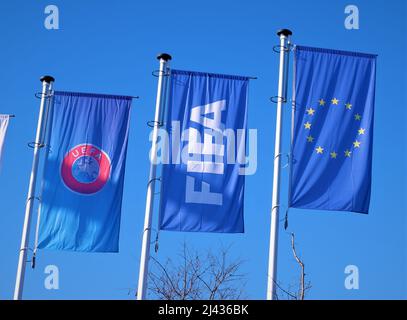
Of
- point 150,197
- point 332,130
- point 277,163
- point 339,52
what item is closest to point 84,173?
point 150,197

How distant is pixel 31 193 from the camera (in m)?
23.4

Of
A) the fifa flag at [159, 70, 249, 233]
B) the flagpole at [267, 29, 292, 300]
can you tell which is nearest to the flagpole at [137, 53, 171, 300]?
the fifa flag at [159, 70, 249, 233]

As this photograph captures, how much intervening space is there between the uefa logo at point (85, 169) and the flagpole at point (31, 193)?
1.32 metres

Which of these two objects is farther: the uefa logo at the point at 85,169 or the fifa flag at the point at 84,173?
the uefa logo at the point at 85,169

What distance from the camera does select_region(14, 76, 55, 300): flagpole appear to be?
74.8ft

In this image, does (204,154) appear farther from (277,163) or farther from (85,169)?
(85,169)

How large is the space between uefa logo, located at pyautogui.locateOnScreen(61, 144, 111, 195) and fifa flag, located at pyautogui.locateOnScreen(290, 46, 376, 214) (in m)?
5.36

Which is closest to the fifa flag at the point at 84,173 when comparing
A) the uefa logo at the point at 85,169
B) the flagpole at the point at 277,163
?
the uefa logo at the point at 85,169

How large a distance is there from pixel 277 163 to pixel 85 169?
214 inches

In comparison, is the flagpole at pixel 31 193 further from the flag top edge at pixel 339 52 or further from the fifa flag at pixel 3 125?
the flag top edge at pixel 339 52

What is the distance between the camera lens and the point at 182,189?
71.7 ft

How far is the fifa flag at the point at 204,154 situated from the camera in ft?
70.9
